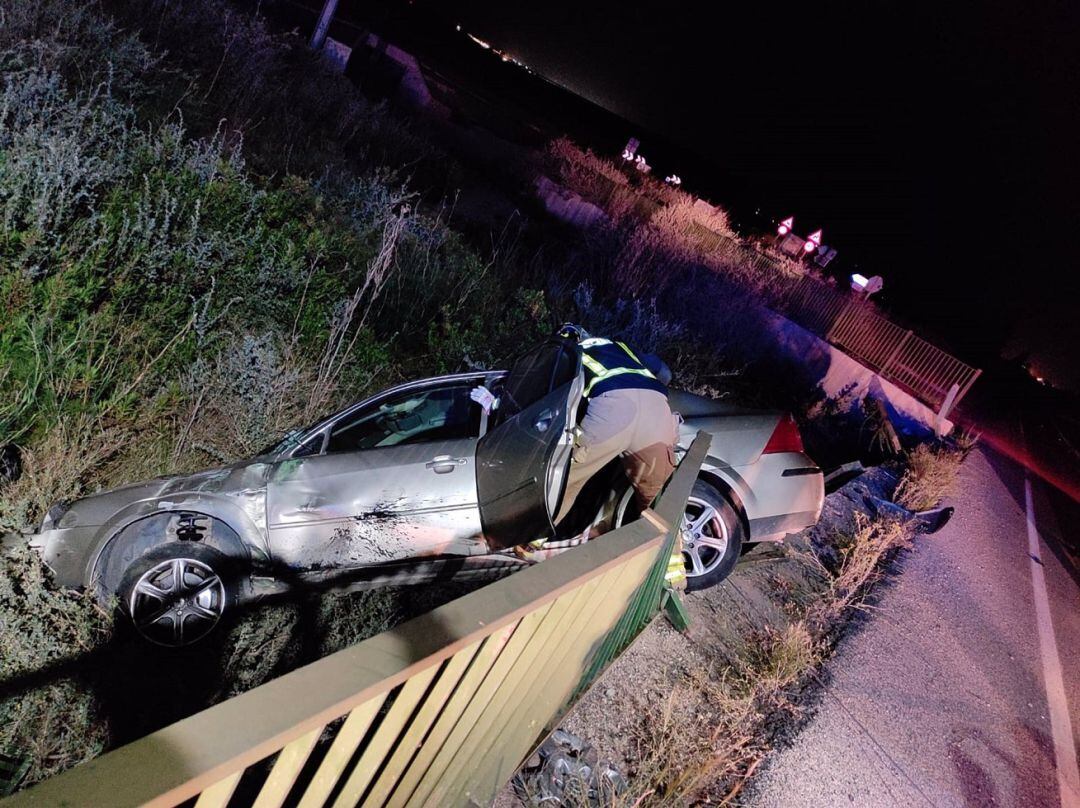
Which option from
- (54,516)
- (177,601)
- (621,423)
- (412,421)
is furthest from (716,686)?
(54,516)

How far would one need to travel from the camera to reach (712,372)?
980 cm

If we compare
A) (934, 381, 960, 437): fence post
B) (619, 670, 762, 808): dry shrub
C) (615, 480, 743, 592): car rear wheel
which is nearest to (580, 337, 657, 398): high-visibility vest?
(615, 480, 743, 592): car rear wheel

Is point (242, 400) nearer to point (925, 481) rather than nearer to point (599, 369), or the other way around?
point (599, 369)

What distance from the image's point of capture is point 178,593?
138 inches

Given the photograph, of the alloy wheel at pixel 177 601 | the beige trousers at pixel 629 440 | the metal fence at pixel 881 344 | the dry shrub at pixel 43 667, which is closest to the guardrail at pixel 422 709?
the beige trousers at pixel 629 440

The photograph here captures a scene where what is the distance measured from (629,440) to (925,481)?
6888 mm

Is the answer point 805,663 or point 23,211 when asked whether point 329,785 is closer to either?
point 805,663

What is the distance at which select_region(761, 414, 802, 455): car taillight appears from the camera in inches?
183

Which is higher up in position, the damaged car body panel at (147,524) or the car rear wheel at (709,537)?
the car rear wheel at (709,537)

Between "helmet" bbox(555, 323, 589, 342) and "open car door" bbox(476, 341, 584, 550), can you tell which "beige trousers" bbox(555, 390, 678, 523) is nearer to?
"open car door" bbox(476, 341, 584, 550)

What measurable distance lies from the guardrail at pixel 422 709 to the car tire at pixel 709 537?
1.53 meters

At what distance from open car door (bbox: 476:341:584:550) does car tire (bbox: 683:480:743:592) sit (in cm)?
146

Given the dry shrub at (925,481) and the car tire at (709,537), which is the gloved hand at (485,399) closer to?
the car tire at (709,537)

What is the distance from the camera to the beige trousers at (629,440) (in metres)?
3.57
